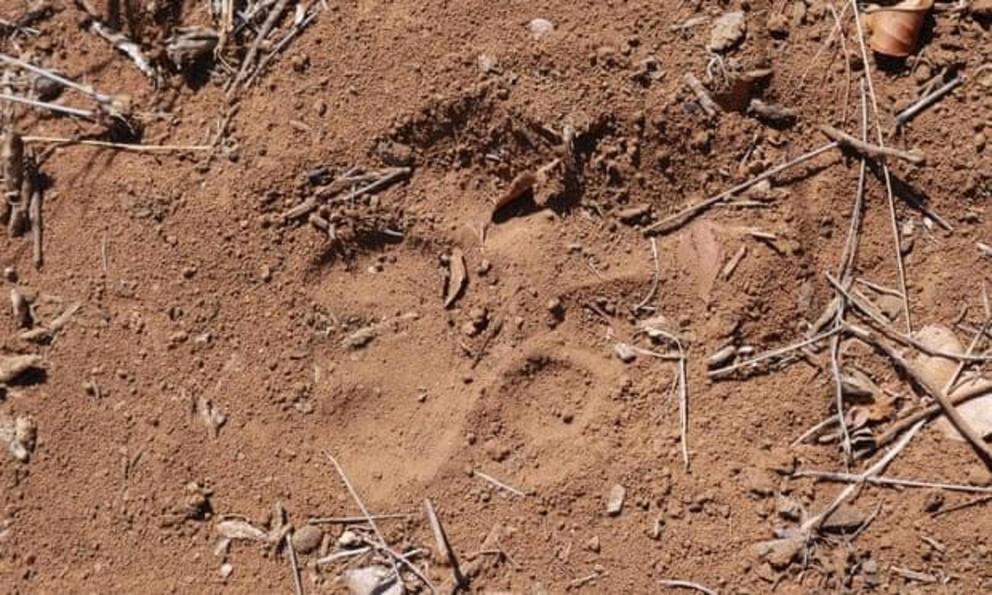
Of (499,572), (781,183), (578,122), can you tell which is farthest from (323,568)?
(781,183)

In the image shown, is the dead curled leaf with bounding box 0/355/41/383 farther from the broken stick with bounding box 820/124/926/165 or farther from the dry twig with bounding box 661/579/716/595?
the broken stick with bounding box 820/124/926/165

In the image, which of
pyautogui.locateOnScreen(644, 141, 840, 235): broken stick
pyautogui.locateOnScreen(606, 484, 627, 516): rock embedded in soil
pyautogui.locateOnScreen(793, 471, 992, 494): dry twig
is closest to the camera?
pyautogui.locateOnScreen(793, 471, 992, 494): dry twig

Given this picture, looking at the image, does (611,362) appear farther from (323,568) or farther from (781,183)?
(323,568)

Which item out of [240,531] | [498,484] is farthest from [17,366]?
[498,484]

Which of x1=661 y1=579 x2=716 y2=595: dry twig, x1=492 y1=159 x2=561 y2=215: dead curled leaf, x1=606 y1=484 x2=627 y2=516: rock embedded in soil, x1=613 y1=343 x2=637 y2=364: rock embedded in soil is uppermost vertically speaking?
x1=492 y1=159 x2=561 y2=215: dead curled leaf

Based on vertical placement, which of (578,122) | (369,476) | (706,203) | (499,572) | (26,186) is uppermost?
(26,186)

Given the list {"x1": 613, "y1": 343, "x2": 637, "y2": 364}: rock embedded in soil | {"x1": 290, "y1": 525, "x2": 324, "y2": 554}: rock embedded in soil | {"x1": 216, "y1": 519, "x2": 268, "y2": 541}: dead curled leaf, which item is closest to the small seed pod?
{"x1": 613, "y1": 343, "x2": 637, "y2": 364}: rock embedded in soil
